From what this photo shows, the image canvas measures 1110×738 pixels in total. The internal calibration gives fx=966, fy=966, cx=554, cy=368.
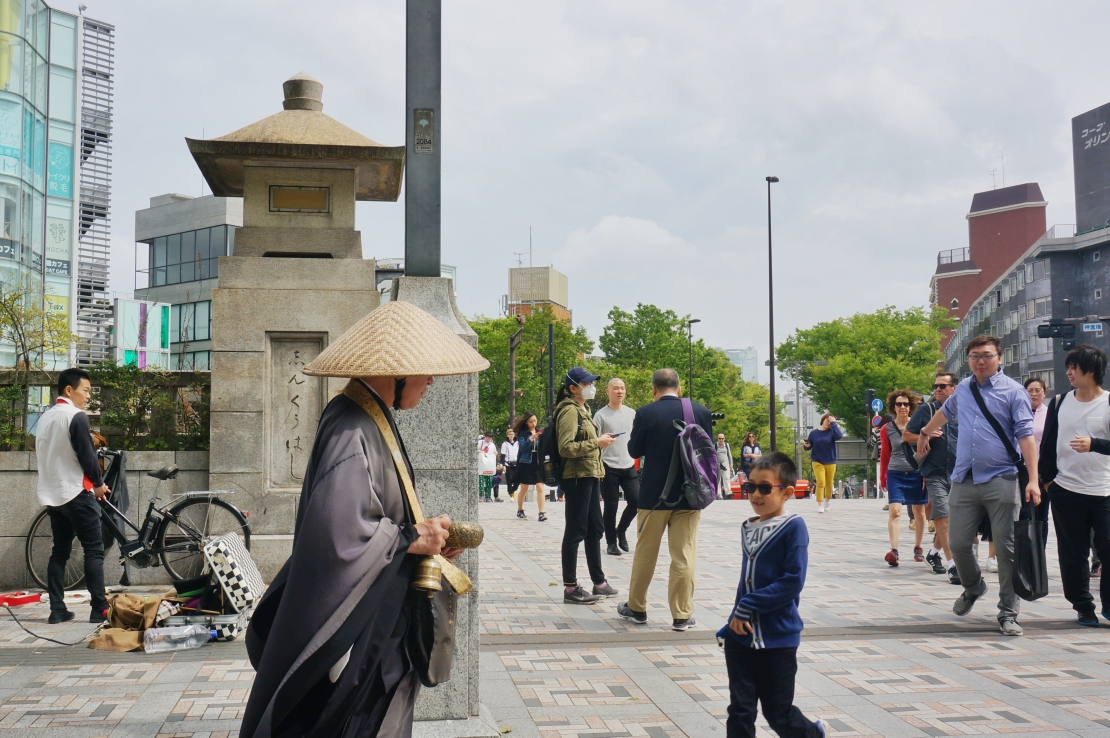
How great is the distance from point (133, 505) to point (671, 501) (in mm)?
5440

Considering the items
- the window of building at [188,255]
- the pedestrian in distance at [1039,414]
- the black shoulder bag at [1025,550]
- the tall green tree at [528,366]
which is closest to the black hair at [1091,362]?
the pedestrian in distance at [1039,414]

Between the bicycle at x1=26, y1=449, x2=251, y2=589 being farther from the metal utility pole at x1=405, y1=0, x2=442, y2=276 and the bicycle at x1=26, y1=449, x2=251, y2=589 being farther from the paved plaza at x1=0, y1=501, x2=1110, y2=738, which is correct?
the metal utility pole at x1=405, y1=0, x2=442, y2=276

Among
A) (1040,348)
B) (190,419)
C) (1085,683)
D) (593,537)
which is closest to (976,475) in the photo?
(1085,683)

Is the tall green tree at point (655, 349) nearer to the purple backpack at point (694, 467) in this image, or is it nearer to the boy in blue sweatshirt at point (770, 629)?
the purple backpack at point (694, 467)

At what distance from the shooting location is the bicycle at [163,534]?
8.49 meters

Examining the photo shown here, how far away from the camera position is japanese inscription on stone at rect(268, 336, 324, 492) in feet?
30.5

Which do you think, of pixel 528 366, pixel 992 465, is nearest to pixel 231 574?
pixel 992 465

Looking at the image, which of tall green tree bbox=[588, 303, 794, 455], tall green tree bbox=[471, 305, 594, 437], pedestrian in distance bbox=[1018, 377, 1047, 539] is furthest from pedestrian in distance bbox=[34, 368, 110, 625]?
tall green tree bbox=[588, 303, 794, 455]

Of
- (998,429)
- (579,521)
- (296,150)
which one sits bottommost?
(579,521)

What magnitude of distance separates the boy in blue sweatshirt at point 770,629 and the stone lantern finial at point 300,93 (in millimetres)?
7917

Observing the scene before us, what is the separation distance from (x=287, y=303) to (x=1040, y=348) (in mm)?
69871

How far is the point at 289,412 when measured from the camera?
935cm

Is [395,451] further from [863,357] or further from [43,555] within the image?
[863,357]

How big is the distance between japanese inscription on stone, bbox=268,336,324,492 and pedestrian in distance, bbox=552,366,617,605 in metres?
2.46
